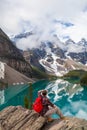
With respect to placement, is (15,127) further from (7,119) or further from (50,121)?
(50,121)

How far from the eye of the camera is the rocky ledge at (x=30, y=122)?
71.6 ft

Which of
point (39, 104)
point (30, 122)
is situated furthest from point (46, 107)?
point (30, 122)

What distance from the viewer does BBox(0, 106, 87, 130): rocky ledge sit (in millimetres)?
21812

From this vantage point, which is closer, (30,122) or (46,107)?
(30,122)

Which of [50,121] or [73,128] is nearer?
[73,128]

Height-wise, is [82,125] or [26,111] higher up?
[26,111]

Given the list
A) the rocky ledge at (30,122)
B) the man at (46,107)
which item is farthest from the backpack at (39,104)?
the rocky ledge at (30,122)

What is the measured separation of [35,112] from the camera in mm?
22891

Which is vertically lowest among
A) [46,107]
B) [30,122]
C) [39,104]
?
[30,122]

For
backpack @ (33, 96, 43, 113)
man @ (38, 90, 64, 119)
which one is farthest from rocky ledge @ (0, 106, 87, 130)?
man @ (38, 90, 64, 119)

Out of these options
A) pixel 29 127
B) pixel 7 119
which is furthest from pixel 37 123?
pixel 7 119

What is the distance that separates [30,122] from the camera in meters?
22.3

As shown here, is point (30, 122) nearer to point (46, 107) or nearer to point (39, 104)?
point (39, 104)

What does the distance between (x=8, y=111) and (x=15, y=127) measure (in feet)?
5.86
